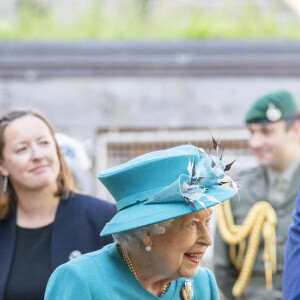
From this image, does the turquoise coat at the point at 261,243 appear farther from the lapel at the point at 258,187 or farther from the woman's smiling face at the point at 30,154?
the woman's smiling face at the point at 30,154

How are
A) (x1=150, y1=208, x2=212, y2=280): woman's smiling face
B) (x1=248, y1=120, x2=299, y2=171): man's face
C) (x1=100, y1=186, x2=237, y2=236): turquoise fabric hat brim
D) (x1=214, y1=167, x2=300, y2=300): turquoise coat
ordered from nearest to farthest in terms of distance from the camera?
(x1=100, y1=186, x2=237, y2=236): turquoise fabric hat brim, (x1=150, y1=208, x2=212, y2=280): woman's smiling face, (x1=214, y1=167, x2=300, y2=300): turquoise coat, (x1=248, y1=120, x2=299, y2=171): man's face

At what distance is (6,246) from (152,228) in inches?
54.9

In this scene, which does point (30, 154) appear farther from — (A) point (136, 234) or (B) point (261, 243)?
(B) point (261, 243)

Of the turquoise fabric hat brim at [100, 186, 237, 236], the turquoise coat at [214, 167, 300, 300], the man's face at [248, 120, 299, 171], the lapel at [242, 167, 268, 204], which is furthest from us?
the lapel at [242, 167, 268, 204]

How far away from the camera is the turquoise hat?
9.12 feet

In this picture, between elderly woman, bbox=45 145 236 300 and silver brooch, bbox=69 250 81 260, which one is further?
silver brooch, bbox=69 250 81 260

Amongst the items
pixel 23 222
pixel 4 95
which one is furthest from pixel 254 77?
pixel 23 222

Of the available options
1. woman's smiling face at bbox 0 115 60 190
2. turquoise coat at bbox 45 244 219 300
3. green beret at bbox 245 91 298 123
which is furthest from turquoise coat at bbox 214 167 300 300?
turquoise coat at bbox 45 244 219 300

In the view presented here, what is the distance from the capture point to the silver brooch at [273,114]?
5.28 meters

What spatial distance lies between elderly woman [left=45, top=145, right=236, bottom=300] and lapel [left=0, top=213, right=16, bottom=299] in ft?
3.63

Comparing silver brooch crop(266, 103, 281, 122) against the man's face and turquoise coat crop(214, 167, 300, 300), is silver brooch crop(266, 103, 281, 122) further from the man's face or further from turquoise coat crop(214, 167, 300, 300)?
turquoise coat crop(214, 167, 300, 300)

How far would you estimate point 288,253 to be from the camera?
330cm

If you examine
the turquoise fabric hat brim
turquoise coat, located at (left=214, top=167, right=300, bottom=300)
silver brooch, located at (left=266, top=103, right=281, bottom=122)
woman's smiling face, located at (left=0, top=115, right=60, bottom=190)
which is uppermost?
silver brooch, located at (left=266, top=103, right=281, bottom=122)

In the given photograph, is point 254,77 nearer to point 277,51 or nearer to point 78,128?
point 277,51
